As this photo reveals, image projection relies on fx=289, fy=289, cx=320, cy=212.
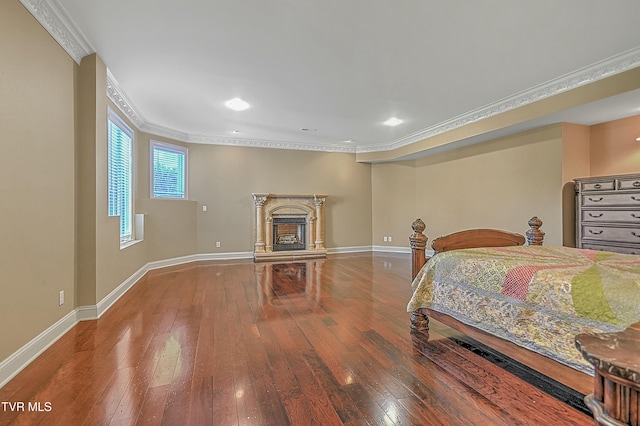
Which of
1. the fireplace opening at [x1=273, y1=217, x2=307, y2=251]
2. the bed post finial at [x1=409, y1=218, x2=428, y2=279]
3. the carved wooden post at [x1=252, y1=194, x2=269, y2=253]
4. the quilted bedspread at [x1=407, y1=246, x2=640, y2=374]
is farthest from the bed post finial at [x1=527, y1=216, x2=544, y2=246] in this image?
the carved wooden post at [x1=252, y1=194, x2=269, y2=253]

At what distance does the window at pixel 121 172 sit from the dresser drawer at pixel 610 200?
6501 mm

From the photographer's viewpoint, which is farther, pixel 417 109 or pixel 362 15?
pixel 417 109

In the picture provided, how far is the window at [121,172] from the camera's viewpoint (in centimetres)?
396

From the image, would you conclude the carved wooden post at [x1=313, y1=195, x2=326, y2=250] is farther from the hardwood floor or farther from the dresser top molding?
the hardwood floor

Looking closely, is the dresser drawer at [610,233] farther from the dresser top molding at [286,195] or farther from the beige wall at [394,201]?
the dresser top molding at [286,195]

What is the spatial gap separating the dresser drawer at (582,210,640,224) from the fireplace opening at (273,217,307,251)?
202 inches

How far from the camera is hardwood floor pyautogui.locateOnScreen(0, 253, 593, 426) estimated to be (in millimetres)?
1579

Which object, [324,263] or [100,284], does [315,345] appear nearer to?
[100,284]

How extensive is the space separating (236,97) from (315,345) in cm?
350

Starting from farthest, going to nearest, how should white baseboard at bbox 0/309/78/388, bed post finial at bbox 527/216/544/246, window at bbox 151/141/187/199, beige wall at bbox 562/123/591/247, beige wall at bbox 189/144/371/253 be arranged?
beige wall at bbox 189/144/371/253 → window at bbox 151/141/187/199 → beige wall at bbox 562/123/591/247 → bed post finial at bbox 527/216/544/246 → white baseboard at bbox 0/309/78/388

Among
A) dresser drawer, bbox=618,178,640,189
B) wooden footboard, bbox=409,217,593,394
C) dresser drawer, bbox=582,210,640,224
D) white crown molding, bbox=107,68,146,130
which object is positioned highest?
white crown molding, bbox=107,68,146,130

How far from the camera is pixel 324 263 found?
6203 millimetres

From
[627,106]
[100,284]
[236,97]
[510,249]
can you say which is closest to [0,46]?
[100,284]

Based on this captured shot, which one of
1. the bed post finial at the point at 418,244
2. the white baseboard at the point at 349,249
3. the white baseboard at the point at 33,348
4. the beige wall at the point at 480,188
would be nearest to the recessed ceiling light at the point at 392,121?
the beige wall at the point at 480,188
